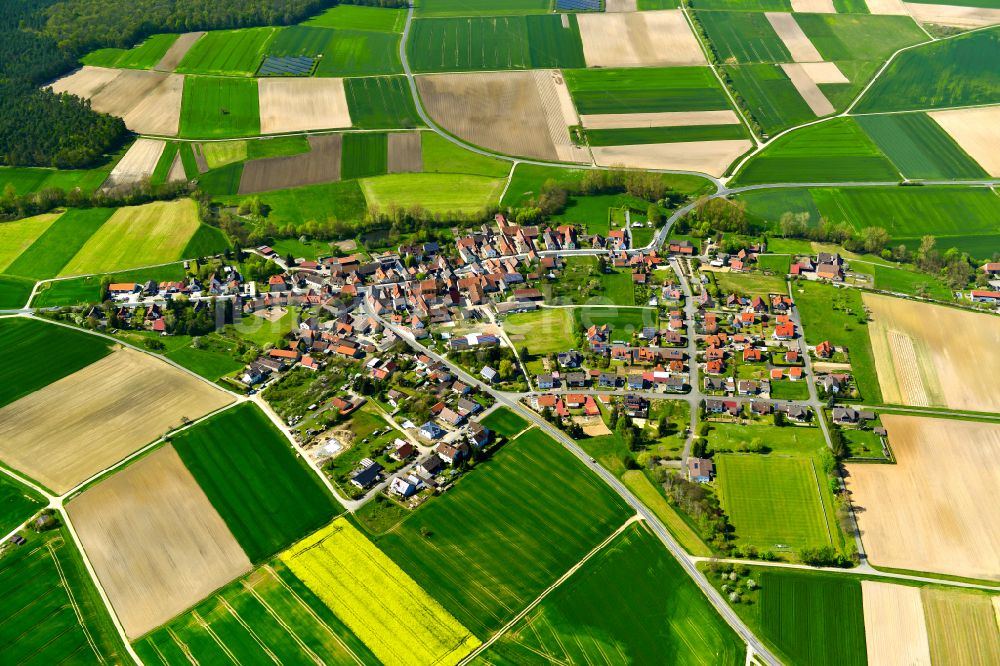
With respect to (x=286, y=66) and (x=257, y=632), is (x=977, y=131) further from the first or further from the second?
(x=257, y=632)

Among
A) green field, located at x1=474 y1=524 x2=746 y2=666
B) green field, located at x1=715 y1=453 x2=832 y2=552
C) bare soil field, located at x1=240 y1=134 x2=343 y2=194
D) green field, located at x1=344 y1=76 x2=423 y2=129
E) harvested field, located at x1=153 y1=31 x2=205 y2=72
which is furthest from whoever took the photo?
harvested field, located at x1=153 y1=31 x2=205 y2=72

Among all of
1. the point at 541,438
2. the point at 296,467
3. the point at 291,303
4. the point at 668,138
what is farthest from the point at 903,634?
the point at 668,138

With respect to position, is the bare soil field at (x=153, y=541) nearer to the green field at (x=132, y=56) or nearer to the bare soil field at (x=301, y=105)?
the bare soil field at (x=301, y=105)

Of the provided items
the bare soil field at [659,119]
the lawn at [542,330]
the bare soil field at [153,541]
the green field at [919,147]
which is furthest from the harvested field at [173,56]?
the green field at [919,147]

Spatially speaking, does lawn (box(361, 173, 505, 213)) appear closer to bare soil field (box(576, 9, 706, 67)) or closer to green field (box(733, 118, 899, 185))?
green field (box(733, 118, 899, 185))

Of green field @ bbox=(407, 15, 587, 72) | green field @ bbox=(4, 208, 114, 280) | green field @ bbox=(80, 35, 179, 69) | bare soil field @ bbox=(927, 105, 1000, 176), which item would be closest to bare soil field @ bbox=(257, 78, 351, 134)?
green field @ bbox=(407, 15, 587, 72)
